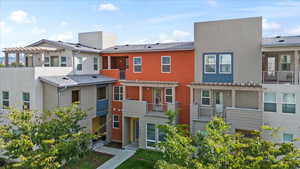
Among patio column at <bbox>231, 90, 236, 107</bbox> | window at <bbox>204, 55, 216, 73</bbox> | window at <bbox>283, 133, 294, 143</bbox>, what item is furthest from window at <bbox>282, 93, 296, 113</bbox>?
window at <bbox>204, 55, 216, 73</bbox>

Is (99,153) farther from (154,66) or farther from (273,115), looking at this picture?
(273,115)

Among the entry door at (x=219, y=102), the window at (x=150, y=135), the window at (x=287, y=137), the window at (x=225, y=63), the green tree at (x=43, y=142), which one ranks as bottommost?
the window at (x=150, y=135)

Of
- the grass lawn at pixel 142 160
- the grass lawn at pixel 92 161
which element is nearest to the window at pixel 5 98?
the grass lawn at pixel 92 161

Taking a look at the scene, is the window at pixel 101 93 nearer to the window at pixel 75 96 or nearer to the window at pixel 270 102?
the window at pixel 75 96

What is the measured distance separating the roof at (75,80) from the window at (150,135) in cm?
583

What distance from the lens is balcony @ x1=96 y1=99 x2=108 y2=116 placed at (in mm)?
20306

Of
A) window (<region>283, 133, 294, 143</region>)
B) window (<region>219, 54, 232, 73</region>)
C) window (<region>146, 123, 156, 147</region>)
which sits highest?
window (<region>219, 54, 232, 73</region>)

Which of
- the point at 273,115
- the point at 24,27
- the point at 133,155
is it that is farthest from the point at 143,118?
the point at 24,27

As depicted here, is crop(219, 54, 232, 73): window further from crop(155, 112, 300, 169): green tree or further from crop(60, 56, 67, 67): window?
crop(60, 56, 67, 67): window

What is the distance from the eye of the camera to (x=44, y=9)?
17.6 m

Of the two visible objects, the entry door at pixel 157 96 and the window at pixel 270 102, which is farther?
the entry door at pixel 157 96

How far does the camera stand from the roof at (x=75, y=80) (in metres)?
15.9

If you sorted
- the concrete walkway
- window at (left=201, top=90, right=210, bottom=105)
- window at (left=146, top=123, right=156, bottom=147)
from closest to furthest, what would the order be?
the concrete walkway < window at (left=201, top=90, right=210, bottom=105) < window at (left=146, top=123, right=156, bottom=147)

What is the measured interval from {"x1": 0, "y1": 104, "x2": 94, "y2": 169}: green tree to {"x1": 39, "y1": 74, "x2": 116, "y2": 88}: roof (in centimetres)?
430
